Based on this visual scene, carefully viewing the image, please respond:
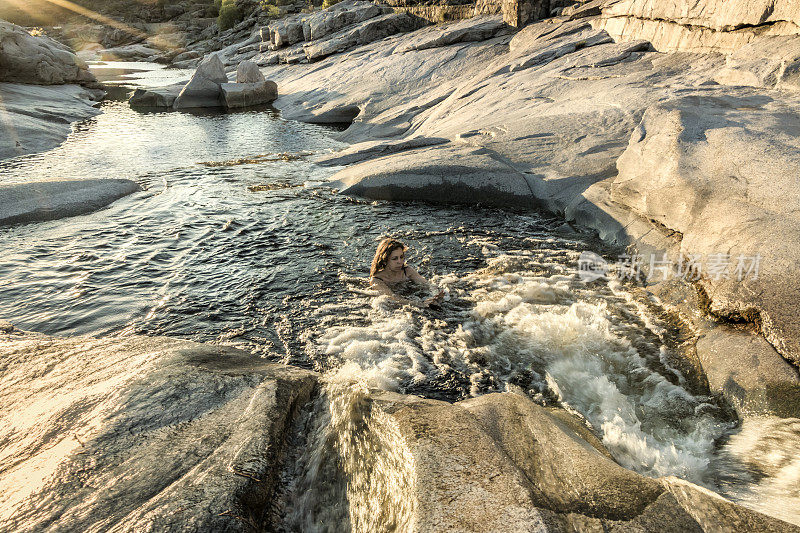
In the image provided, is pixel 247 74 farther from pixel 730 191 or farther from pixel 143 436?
pixel 143 436

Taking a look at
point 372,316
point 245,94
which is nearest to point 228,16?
point 245,94

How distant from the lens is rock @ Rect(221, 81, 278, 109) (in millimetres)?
23562

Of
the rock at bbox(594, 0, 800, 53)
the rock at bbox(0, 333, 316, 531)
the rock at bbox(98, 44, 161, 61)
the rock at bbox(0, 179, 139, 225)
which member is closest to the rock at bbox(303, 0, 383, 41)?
the rock at bbox(594, 0, 800, 53)

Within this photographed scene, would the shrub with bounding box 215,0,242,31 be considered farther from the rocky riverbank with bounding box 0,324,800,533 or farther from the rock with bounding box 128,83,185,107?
the rocky riverbank with bounding box 0,324,800,533

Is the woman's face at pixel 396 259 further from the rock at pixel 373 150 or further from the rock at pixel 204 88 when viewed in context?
the rock at pixel 204 88

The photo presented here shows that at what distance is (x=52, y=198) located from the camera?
9102 millimetres

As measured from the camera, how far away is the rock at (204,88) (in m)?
24.2

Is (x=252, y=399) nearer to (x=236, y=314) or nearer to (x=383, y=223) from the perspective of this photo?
(x=236, y=314)

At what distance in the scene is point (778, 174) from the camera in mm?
5781

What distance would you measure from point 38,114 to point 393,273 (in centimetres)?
1939

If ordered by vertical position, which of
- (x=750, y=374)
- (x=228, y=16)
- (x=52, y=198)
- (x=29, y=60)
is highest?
(x=228, y=16)

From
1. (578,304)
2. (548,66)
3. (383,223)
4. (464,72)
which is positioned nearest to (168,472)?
(578,304)

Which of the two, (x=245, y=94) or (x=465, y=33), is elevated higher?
(x=465, y=33)

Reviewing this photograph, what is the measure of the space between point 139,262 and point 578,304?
268 inches
